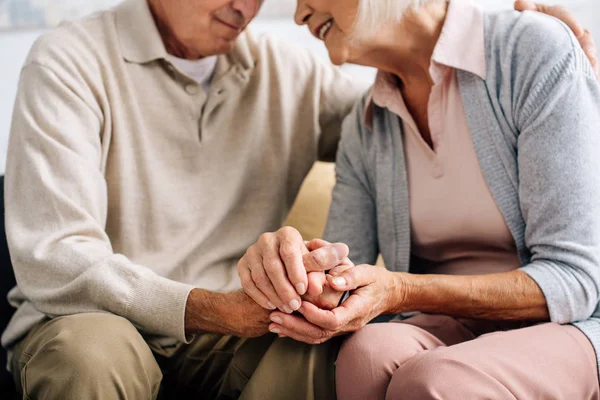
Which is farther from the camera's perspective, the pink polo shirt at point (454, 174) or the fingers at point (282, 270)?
the pink polo shirt at point (454, 174)

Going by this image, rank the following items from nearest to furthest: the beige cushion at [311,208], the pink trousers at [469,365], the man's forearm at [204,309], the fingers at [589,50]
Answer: the pink trousers at [469,365], the man's forearm at [204,309], the fingers at [589,50], the beige cushion at [311,208]

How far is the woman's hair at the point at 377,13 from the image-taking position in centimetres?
139

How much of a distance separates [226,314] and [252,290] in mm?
78

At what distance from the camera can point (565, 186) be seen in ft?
4.01

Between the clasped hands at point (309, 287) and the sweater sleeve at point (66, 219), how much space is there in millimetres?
Result: 163

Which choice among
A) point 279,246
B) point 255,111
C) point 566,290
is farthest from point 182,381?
point 566,290

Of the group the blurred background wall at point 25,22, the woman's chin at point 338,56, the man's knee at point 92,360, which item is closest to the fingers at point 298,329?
the man's knee at point 92,360

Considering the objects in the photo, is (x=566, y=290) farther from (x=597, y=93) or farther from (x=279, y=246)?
(x=279, y=246)

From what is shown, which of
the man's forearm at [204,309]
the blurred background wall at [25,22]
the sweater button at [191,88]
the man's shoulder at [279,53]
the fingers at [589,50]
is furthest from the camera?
the blurred background wall at [25,22]

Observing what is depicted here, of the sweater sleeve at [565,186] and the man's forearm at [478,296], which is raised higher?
the sweater sleeve at [565,186]

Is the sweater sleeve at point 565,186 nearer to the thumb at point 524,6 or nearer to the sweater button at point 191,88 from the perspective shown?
the thumb at point 524,6

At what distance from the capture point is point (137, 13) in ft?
5.22

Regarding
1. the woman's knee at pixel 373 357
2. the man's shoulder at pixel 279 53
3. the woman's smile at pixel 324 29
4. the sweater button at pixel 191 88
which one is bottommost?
the woman's knee at pixel 373 357

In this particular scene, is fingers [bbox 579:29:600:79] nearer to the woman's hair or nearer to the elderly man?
the elderly man
